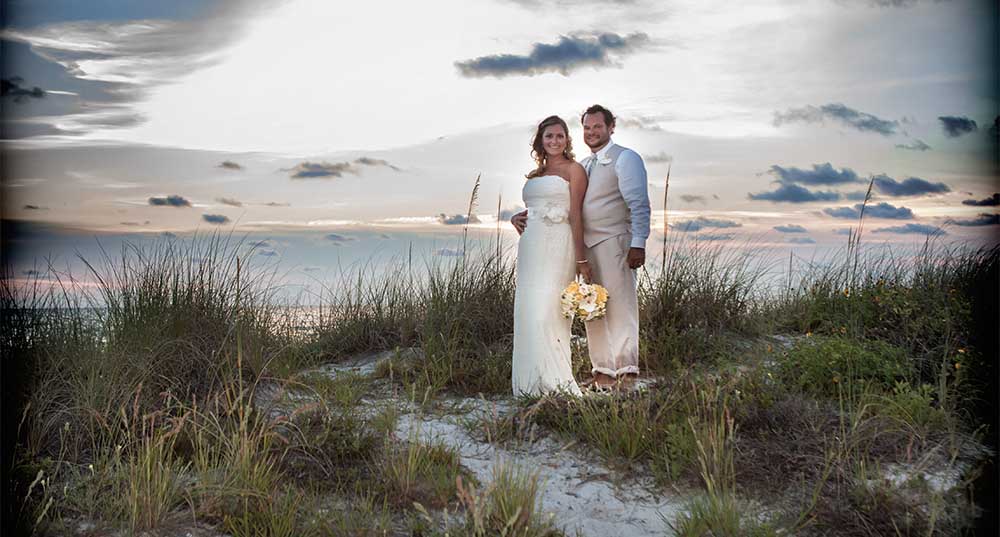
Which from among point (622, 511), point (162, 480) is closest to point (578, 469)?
point (622, 511)

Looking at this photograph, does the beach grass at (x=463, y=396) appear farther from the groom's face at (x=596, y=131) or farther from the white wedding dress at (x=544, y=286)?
the groom's face at (x=596, y=131)

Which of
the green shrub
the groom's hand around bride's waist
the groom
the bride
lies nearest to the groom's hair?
the groom

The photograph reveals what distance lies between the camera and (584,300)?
7000mm

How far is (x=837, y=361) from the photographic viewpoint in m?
7.14

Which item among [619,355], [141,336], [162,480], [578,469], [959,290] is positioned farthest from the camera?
[959,290]

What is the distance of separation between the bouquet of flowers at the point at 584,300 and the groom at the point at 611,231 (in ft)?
1.47

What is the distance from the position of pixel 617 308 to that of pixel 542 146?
1.61 meters

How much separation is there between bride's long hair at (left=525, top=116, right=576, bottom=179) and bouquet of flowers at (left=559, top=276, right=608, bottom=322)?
110 cm

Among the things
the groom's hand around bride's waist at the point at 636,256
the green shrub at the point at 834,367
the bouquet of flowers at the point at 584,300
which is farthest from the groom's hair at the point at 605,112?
the green shrub at the point at 834,367

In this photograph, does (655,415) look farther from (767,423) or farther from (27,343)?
(27,343)

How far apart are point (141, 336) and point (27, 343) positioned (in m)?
0.85

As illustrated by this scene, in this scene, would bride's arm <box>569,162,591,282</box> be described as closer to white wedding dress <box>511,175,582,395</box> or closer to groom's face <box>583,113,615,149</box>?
white wedding dress <box>511,175,582,395</box>

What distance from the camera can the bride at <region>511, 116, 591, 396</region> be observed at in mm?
7172

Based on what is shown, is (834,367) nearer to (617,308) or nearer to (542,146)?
(617,308)
